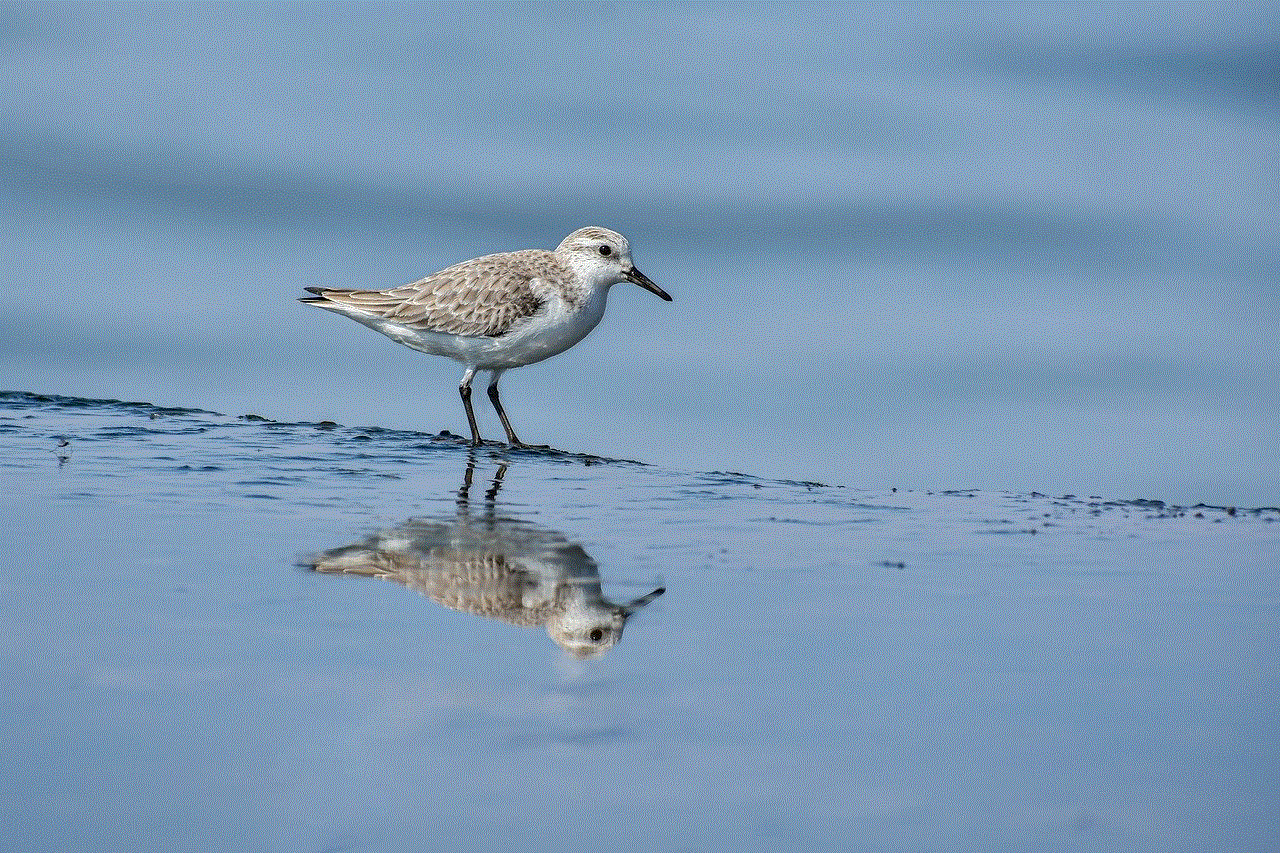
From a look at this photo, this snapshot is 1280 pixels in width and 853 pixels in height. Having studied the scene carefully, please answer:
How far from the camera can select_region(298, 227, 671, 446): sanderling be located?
9648 millimetres

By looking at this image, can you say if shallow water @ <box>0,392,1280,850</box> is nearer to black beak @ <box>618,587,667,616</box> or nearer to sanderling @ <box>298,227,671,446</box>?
black beak @ <box>618,587,667,616</box>

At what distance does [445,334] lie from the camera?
32.2ft

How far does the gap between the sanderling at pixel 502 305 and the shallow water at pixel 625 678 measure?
2.45 meters

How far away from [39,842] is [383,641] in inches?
56.6

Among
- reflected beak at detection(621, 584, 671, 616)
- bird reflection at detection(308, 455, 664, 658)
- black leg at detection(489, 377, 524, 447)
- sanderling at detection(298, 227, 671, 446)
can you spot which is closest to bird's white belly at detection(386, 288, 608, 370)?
sanderling at detection(298, 227, 671, 446)

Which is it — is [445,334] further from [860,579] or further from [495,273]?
[860,579]

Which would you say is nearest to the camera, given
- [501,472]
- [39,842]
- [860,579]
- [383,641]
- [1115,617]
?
[39,842]

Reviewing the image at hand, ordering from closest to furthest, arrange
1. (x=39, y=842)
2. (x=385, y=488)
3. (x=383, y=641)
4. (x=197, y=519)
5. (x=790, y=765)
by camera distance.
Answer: (x=39, y=842) → (x=790, y=765) → (x=383, y=641) → (x=197, y=519) → (x=385, y=488)

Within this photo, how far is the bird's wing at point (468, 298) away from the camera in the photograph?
9.63m

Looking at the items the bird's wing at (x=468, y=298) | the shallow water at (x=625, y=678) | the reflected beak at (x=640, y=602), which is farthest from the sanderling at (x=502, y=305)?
the reflected beak at (x=640, y=602)

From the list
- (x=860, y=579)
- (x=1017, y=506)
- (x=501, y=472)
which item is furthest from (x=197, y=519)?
(x=1017, y=506)

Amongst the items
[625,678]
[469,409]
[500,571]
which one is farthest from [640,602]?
[469,409]

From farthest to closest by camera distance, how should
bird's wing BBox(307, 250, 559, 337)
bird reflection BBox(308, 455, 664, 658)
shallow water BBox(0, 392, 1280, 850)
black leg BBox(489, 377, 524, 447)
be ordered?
1. bird's wing BBox(307, 250, 559, 337)
2. black leg BBox(489, 377, 524, 447)
3. bird reflection BBox(308, 455, 664, 658)
4. shallow water BBox(0, 392, 1280, 850)

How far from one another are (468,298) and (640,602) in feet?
15.3
